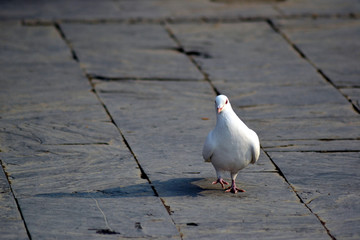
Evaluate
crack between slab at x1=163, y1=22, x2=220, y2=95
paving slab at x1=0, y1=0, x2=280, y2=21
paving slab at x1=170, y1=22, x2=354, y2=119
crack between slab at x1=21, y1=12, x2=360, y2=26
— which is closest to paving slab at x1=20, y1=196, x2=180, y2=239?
paving slab at x1=170, y1=22, x2=354, y2=119

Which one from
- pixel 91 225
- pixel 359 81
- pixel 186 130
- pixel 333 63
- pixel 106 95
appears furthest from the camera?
pixel 333 63

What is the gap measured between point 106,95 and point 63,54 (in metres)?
1.73

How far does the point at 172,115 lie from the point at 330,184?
2269mm

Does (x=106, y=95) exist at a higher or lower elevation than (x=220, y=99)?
lower

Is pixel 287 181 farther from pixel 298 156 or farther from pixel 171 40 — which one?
pixel 171 40

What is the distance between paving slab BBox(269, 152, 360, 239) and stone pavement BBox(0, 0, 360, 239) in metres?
0.02

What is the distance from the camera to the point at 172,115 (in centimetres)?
770

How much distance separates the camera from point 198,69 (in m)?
9.25

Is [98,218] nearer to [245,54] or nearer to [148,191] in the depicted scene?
[148,191]

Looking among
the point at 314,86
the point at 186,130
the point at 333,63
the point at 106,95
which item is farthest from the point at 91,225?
the point at 333,63

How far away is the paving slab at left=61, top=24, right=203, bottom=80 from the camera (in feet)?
29.8

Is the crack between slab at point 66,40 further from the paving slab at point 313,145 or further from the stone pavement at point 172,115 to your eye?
the paving slab at point 313,145

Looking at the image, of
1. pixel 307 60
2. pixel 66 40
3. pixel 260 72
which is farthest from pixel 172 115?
pixel 66 40

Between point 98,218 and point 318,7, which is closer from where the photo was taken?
point 98,218
